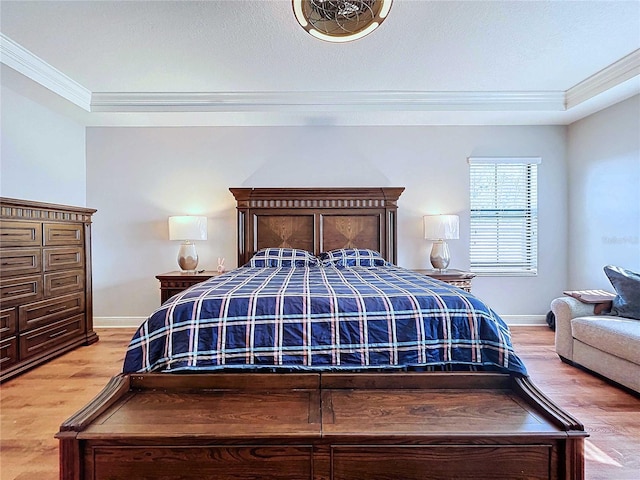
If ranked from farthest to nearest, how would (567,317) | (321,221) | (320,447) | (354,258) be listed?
(321,221)
(354,258)
(567,317)
(320,447)

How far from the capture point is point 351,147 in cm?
409

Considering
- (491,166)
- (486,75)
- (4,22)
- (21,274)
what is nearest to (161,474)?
(21,274)

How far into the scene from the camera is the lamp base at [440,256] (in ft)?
12.4

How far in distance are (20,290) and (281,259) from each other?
6.96 feet

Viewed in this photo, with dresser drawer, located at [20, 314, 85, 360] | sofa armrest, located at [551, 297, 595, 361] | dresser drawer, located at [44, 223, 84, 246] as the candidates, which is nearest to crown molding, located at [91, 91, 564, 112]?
dresser drawer, located at [44, 223, 84, 246]

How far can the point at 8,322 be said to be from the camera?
2.63 meters

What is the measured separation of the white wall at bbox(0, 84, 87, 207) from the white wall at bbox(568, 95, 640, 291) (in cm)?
559

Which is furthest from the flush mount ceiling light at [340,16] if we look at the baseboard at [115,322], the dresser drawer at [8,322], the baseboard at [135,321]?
the baseboard at [115,322]

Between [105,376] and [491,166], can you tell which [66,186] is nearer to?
[105,376]

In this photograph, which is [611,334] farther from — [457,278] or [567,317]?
[457,278]

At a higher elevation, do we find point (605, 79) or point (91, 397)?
point (605, 79)

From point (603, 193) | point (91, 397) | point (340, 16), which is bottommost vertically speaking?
point (91, 397)

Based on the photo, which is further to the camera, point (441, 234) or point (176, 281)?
point (441, 234)

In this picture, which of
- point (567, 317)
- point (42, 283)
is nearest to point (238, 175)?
point (42, 283)
